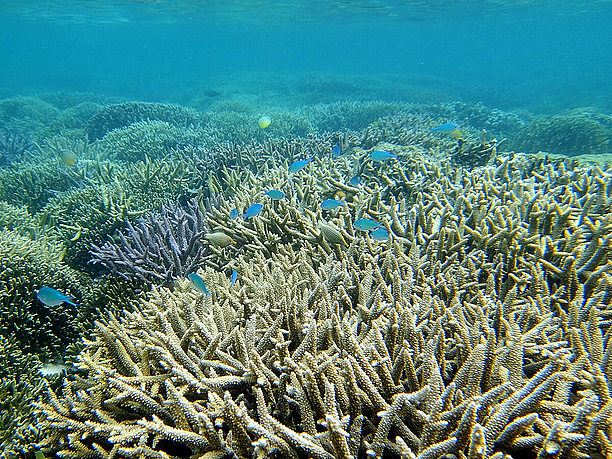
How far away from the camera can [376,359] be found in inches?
81.1

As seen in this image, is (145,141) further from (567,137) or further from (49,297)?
(567,137)

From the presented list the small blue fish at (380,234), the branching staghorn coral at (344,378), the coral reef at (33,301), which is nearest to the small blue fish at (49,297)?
the coral reef at (33,301)

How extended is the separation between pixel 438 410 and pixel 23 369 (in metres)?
3.93

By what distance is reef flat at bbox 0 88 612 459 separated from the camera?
1757 millimetres

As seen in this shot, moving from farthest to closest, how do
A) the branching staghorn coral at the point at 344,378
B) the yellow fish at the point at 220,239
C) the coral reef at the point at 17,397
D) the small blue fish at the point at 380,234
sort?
the yellow fish at the point at 220,239 < the small blue fish at the point at 380,234 < the coral reef at the point at 17,397 < the branching staghorn coral at the point at 344,378

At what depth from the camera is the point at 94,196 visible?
664 cm

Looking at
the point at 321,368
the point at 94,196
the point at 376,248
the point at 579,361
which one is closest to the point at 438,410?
the point at 321,368

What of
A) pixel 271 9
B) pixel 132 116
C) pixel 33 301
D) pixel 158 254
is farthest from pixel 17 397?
pixel 271 9

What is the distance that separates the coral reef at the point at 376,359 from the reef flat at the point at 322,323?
0.04ft

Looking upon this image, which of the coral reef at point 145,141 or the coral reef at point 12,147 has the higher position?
the coral reef at point 145,141

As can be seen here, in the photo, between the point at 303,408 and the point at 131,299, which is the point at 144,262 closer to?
the point at 131,299

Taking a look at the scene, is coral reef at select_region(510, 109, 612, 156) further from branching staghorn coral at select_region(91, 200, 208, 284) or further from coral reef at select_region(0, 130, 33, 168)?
coral reef at select_region(0, 130, 33, 168)

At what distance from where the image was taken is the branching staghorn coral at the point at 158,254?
4.32 meters

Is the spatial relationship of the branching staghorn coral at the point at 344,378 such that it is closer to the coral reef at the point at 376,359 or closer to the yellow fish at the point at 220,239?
the coral reef at the point at 376,359
